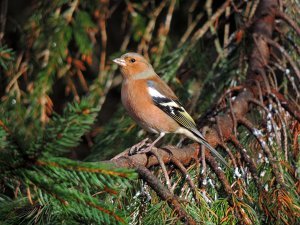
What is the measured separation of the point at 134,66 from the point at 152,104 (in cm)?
45

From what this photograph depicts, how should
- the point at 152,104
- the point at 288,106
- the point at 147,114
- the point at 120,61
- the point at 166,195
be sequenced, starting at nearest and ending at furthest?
1. the point at 166,195
2. the point at 288,106
3. the point at 147,114
4. the point at 152,104
5. the point at 120,61

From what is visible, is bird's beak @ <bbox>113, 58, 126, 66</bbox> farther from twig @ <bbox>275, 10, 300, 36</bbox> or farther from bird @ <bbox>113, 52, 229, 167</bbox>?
twig @ <bbox>275, 10, 300, 36</bbox>

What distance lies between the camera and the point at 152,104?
388 centimetres

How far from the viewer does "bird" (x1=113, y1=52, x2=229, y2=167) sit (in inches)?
145

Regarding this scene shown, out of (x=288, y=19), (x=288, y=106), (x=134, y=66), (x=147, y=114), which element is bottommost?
(x=147, y=114)

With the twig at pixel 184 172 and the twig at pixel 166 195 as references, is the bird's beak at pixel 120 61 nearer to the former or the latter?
the twig at pixel 184 172

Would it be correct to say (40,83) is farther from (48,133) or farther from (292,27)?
(48,133)

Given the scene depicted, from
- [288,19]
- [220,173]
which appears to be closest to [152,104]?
[288,19]

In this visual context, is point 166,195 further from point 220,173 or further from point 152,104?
point 152,104

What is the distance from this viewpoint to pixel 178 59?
156 inches

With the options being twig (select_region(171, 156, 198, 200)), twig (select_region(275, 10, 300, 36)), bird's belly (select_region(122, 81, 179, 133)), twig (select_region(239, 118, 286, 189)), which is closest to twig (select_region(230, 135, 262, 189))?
twig (select_region(239, 118, 286, 189))

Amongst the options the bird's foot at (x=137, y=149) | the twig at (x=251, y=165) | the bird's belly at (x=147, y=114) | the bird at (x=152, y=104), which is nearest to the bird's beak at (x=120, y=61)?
the bird at (x=152, y=104)

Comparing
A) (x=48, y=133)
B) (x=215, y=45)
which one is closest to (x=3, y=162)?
(x=48, y=133)

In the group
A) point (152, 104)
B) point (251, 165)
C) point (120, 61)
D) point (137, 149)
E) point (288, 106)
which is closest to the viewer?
point (251, 165)
